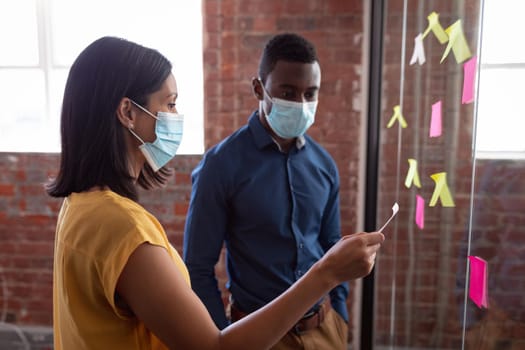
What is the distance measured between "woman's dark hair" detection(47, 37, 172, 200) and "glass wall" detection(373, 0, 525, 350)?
20.9 inches

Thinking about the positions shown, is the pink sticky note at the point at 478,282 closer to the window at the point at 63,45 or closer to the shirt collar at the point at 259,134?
the shirt collar at the point at 259,134

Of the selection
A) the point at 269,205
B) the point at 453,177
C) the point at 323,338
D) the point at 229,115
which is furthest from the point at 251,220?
the point at 229,115

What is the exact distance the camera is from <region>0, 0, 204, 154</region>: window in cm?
220

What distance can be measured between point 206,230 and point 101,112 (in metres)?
0.51

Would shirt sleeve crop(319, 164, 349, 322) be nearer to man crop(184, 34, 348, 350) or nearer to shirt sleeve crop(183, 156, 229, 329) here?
man crop(184, 34, 348, 350)

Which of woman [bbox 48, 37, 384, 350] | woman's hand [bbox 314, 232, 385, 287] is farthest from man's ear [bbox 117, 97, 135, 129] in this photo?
woman's hand [bbox 314, 232, 385, 287]

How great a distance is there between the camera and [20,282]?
223 centimetres

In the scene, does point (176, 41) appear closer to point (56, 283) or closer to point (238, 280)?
point (238, 280)

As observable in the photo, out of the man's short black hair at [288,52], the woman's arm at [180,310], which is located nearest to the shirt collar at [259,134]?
the man's short black hair at [288,52]

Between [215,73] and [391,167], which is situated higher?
[215,73]

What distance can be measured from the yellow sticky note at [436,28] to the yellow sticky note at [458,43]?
3 centimetres

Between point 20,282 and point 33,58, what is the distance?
3.63 feet

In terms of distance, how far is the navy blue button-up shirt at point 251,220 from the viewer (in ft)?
3.79

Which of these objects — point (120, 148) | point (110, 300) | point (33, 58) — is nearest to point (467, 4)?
point (120, 148)
